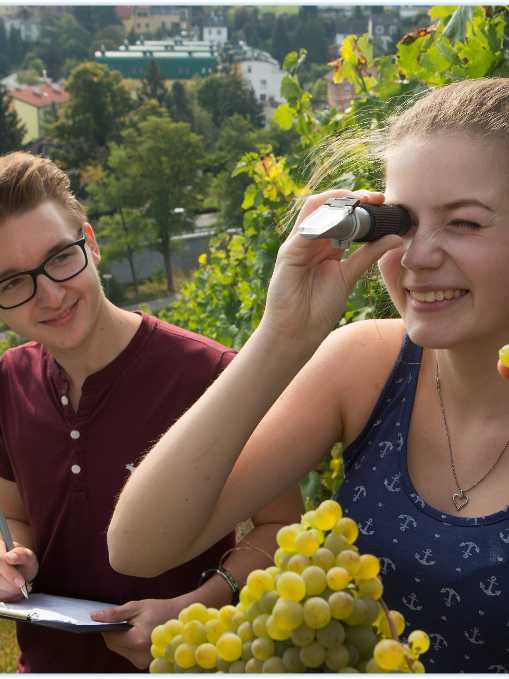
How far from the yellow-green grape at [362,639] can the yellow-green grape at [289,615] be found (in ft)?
0.16

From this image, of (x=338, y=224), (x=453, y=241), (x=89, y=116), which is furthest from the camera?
(x=89, y=116)

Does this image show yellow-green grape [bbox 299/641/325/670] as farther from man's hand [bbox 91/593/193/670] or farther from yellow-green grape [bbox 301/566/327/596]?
man's hand [bbox 91/593/193/670]

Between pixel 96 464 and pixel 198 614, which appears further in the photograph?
pixel 96 464

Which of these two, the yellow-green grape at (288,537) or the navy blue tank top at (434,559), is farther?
the navy blue tank top at (434,559)

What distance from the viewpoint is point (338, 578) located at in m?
0.86

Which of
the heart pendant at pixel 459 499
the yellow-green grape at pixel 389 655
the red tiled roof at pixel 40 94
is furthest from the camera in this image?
the red tiled roof at pixel 40 94

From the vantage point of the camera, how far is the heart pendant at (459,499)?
4.91 ft

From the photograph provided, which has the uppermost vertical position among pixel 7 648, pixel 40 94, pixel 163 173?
pixel 7 648

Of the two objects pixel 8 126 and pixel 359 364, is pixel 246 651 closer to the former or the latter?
pixel 359 364

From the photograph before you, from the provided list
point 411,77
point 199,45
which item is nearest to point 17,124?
point 199,45

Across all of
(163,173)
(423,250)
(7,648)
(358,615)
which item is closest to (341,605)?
(358,615)

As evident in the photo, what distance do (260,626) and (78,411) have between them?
47.6 inches

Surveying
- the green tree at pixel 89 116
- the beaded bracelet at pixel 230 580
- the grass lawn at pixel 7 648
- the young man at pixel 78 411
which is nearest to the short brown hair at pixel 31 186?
the young man at pixel 78 411

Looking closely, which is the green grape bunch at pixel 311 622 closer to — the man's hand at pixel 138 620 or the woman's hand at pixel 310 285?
the woman's hand at pixel 310 285
